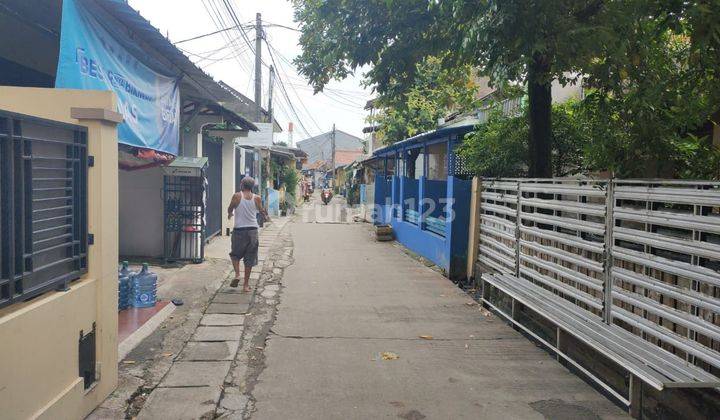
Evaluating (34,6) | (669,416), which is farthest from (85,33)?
(669,416)

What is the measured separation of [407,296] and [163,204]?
184 inches

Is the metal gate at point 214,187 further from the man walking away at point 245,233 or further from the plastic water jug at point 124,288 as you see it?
the plastic water jug at point 124,288

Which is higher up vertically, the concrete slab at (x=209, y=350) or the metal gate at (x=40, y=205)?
the metal gate at (x=40, y=205)

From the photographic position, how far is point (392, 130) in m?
21.6

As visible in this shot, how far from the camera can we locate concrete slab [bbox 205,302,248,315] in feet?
22.0

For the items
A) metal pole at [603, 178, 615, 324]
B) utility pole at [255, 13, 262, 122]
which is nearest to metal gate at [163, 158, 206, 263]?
metal pole at [603, 178, 615, 324]

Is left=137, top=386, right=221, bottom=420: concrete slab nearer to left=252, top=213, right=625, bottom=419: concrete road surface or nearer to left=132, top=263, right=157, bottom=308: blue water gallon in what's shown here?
left=252, top=213, right=625, bottom=419: concrete road surface

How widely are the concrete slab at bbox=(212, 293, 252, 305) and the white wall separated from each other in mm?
2942

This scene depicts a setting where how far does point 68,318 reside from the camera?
3.49 metres

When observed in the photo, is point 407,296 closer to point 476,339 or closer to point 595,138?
point 476,339

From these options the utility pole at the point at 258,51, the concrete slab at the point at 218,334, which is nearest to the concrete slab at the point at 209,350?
the concrete slab at the point at 218,334

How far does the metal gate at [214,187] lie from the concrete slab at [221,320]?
602 cm

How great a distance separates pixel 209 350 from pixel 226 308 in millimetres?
1657

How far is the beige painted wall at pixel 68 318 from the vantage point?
2.95 meters
